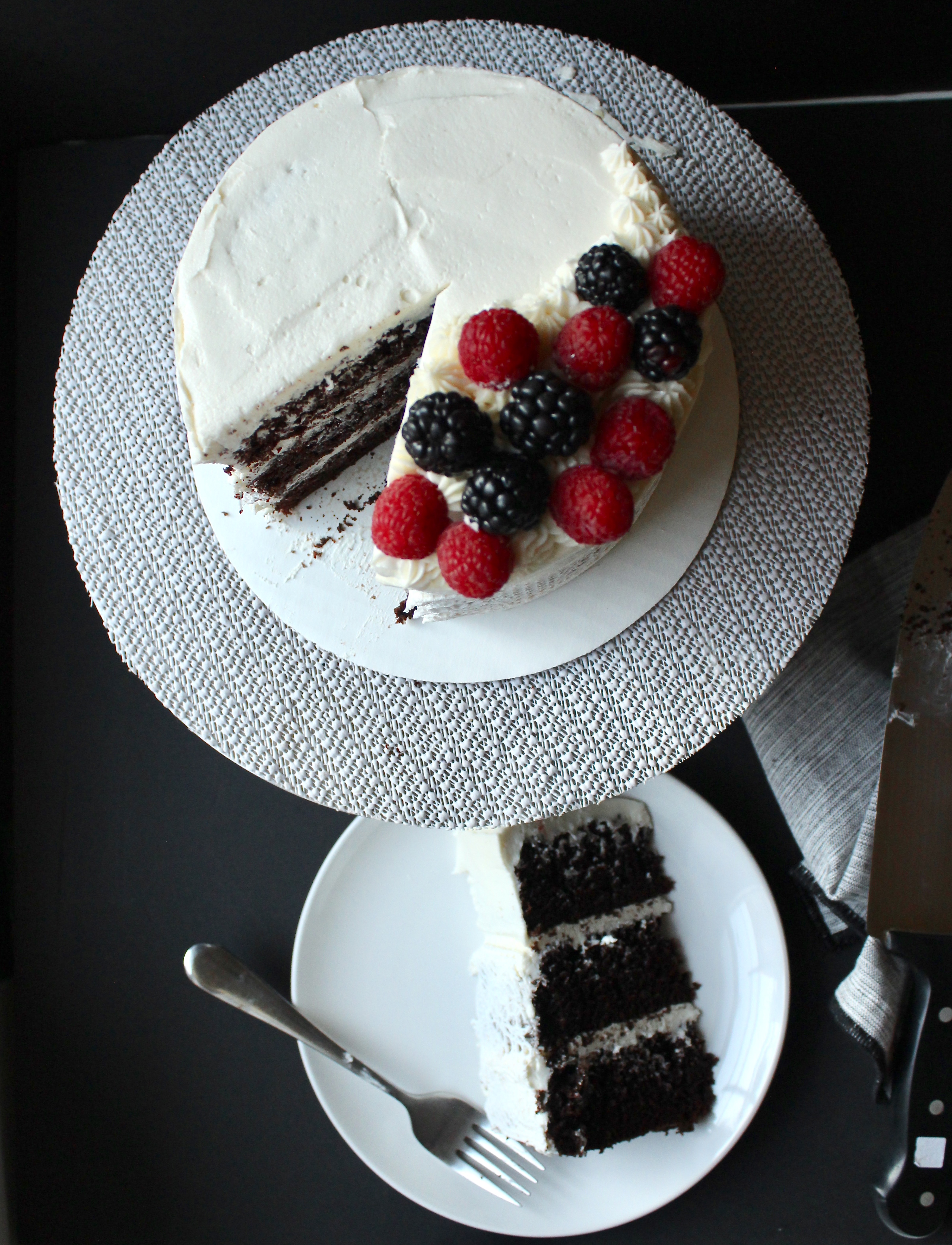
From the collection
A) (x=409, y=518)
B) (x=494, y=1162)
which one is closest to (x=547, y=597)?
(x=409, y=518)

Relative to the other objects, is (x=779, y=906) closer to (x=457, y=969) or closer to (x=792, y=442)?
(x=457, y=969)

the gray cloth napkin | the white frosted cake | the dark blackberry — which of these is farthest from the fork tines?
the dark blackberry

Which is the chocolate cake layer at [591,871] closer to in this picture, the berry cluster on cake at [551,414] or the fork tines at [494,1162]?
the fork tines at [494,1162]

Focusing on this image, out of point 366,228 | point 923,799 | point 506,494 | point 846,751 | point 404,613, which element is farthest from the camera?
point 846,751

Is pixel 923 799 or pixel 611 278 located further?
pixel 923 799

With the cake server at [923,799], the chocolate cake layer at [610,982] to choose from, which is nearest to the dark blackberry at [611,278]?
the cake server at [923,799]

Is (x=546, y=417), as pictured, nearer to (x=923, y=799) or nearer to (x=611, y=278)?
(x=611, y=278)

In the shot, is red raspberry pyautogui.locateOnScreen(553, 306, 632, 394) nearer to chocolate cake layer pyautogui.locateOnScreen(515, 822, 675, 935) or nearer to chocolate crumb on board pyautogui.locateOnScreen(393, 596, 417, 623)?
chocolate crumb on board pyautogui.locateOnScreen(393, 596, 417, 623)

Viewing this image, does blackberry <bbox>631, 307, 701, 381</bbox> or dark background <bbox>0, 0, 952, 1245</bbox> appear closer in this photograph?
blackberry <bbox>631, 307, 701, 381</bbox>
